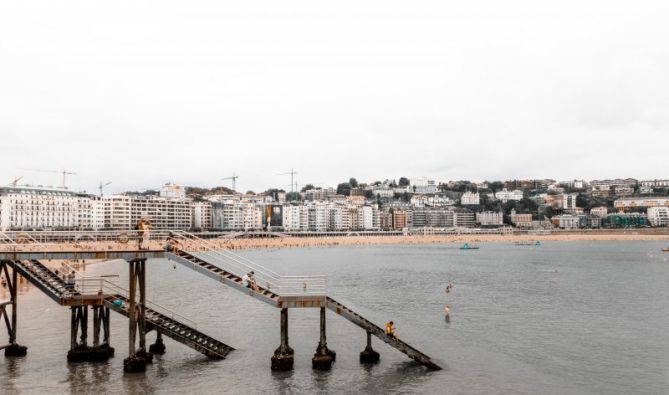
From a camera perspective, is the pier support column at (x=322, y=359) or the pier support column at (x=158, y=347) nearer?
the pier support column at (x=322, y=359)

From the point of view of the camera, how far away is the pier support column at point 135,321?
94.8ft

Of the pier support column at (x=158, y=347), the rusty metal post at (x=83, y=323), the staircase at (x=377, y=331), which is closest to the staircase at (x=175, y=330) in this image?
the rusty metal post at (x=83, y=323)

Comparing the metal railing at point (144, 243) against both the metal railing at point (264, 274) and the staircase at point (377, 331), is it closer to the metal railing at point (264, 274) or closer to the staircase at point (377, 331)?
the metal railing at point (264, 274)

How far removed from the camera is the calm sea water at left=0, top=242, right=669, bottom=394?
1126 inches

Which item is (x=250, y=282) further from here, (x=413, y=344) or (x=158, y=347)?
(x=413, y=344)

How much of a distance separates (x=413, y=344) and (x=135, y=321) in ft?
61.5

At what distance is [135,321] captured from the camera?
95.3 ft

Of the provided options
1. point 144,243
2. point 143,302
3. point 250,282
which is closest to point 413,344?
point 250,282

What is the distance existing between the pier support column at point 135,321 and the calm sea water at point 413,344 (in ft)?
2.31

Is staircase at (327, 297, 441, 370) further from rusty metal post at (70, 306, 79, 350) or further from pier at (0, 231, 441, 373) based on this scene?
rusty metal post at (70, 306, 79, 350)

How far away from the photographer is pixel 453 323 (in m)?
47.6

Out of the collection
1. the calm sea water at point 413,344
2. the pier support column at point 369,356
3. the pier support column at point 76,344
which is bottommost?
the calm sea water at point 413,344

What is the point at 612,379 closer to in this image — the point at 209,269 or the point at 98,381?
the point at 209,269

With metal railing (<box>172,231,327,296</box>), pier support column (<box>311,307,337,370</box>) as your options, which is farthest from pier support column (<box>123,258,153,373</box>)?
pier support column (<box>311,307,337,370</box>)
